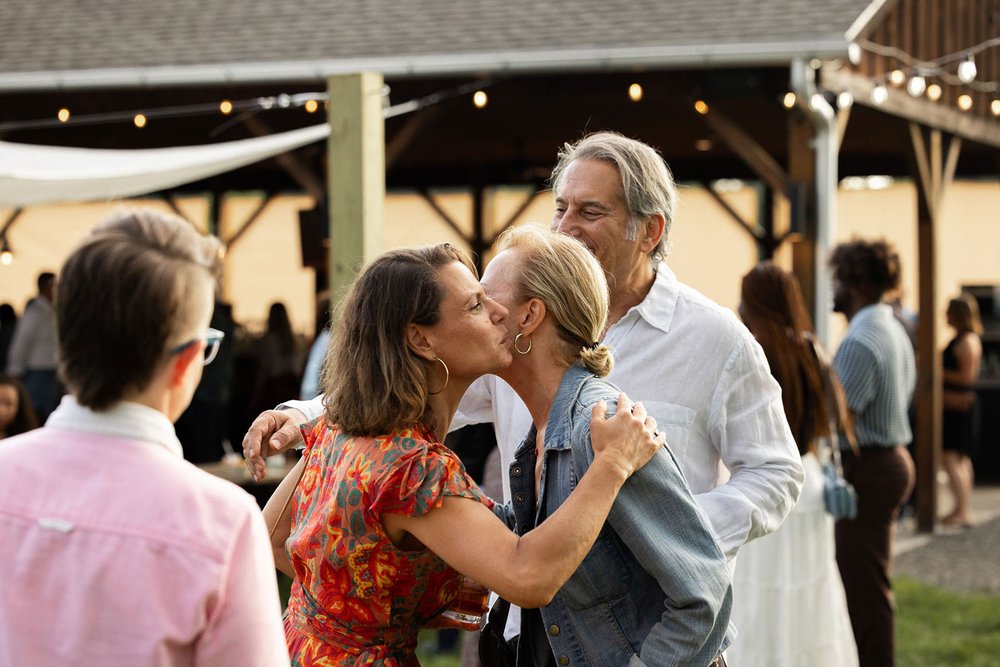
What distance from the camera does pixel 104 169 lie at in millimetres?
6574

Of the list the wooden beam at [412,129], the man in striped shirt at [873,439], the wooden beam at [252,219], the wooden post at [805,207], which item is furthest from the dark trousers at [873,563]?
the wooden beam at [252,219]

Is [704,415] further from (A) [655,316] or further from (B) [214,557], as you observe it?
(B) [214,557]

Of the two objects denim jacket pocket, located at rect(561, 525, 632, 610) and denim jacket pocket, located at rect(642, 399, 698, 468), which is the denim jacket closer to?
denim jacket pocket, located at rect(561, 525, 632, 610)

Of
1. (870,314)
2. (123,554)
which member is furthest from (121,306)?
(870,314)

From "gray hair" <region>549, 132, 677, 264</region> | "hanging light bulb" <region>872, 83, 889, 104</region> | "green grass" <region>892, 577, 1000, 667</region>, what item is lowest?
"green grass" <region>892, 577, 1000, 667</region>

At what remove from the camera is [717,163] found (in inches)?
568

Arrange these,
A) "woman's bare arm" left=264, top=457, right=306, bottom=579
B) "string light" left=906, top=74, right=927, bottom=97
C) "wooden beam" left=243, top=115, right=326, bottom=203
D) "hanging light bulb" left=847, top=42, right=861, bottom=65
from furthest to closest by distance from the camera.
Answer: "wooden beam" left=243, top=115, right=326, bottom=203
"string light" left=906, top=74, right=927, bottom=97
"hanging light bulb" left=847, top=42, right=861, bottom=65
"woman's bare arm" left=264, top=457, right=306, bottom=579

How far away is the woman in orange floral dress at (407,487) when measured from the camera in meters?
1.96

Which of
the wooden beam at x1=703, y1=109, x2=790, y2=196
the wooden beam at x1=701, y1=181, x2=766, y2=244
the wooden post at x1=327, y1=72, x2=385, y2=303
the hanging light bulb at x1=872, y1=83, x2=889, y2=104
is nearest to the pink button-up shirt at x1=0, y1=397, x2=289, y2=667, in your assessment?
the wooden post at x1=327, y1=72, x2=385, y2=303

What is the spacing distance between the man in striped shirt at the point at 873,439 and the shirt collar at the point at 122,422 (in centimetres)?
435

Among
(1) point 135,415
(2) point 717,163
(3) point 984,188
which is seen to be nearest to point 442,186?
(2) point 717,163

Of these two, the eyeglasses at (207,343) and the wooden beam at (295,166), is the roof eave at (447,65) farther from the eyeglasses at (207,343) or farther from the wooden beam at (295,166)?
the eyeglasses at (207,343)

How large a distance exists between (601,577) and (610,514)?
0.37 feet

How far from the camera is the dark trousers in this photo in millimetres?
5453
